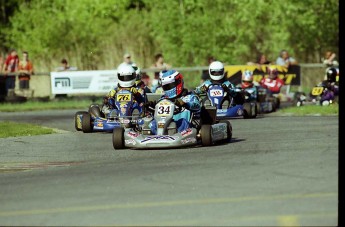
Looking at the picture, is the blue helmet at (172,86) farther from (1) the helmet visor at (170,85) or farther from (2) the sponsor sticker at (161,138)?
(2) the sponsor sticker at (161,138)

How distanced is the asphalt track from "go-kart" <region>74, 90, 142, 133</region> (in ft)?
6.99

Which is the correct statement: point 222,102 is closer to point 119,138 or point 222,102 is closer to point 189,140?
point 119,138

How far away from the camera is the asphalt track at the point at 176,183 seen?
34.2 feet

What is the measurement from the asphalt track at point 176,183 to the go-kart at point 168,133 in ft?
0.61

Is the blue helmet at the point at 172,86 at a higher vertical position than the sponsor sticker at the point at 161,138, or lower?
higher

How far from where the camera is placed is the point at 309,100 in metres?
31.2

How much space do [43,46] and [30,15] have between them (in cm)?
288

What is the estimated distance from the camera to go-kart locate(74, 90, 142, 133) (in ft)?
70.8

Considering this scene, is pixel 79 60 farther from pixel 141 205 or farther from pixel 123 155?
pixel 141 205

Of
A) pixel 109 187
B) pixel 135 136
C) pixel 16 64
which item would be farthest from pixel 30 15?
pixel 109 187

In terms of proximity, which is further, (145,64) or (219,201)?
(145,64)

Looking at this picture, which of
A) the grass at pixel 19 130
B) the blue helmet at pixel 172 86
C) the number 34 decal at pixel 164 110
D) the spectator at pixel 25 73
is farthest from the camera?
the spectator at pixel 25 73

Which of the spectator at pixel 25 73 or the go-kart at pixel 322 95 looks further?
the spectator at pixel 25 73

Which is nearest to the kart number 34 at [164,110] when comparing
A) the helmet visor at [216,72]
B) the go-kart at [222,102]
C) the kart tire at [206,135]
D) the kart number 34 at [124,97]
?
the kart tire at [206,135]
